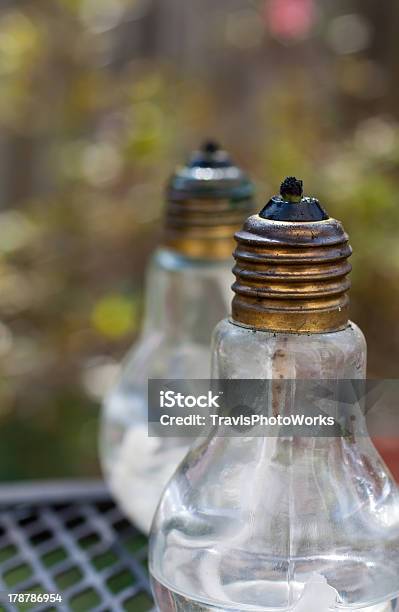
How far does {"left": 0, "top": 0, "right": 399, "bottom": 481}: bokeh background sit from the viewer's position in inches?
75.0

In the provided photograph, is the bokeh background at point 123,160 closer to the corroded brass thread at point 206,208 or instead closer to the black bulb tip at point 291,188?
the corroded brass thread at point 206,208

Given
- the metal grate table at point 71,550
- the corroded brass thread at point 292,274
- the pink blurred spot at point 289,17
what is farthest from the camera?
the pink blurred spot at point 289,17

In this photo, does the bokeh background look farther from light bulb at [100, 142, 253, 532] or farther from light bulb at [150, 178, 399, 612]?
light bulb at [150, 178, 399, 612]

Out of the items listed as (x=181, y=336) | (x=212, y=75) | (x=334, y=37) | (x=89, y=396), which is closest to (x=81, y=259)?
(x=89, y=396)

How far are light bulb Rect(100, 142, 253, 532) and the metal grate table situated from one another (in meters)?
0.05

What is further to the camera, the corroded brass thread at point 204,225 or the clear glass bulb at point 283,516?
the corroded brass thread at point 204,225

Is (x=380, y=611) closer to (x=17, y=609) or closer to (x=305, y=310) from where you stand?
(x=305, y=310)

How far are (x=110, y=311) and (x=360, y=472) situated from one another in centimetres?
119

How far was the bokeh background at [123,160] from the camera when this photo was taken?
191 cm

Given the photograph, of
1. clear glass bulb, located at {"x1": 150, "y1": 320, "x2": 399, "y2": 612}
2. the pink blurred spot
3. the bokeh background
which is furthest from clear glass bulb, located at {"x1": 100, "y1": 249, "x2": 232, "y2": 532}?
the pink blurred spot

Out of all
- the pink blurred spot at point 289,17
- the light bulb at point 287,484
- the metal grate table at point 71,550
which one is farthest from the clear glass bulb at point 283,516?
the pink blurred spot at point 289,17

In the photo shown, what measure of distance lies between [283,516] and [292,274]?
0.16 metres

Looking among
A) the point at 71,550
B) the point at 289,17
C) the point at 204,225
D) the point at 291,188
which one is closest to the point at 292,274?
the point at 291,188

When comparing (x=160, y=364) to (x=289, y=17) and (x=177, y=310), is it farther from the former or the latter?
(x=289, y=17)
